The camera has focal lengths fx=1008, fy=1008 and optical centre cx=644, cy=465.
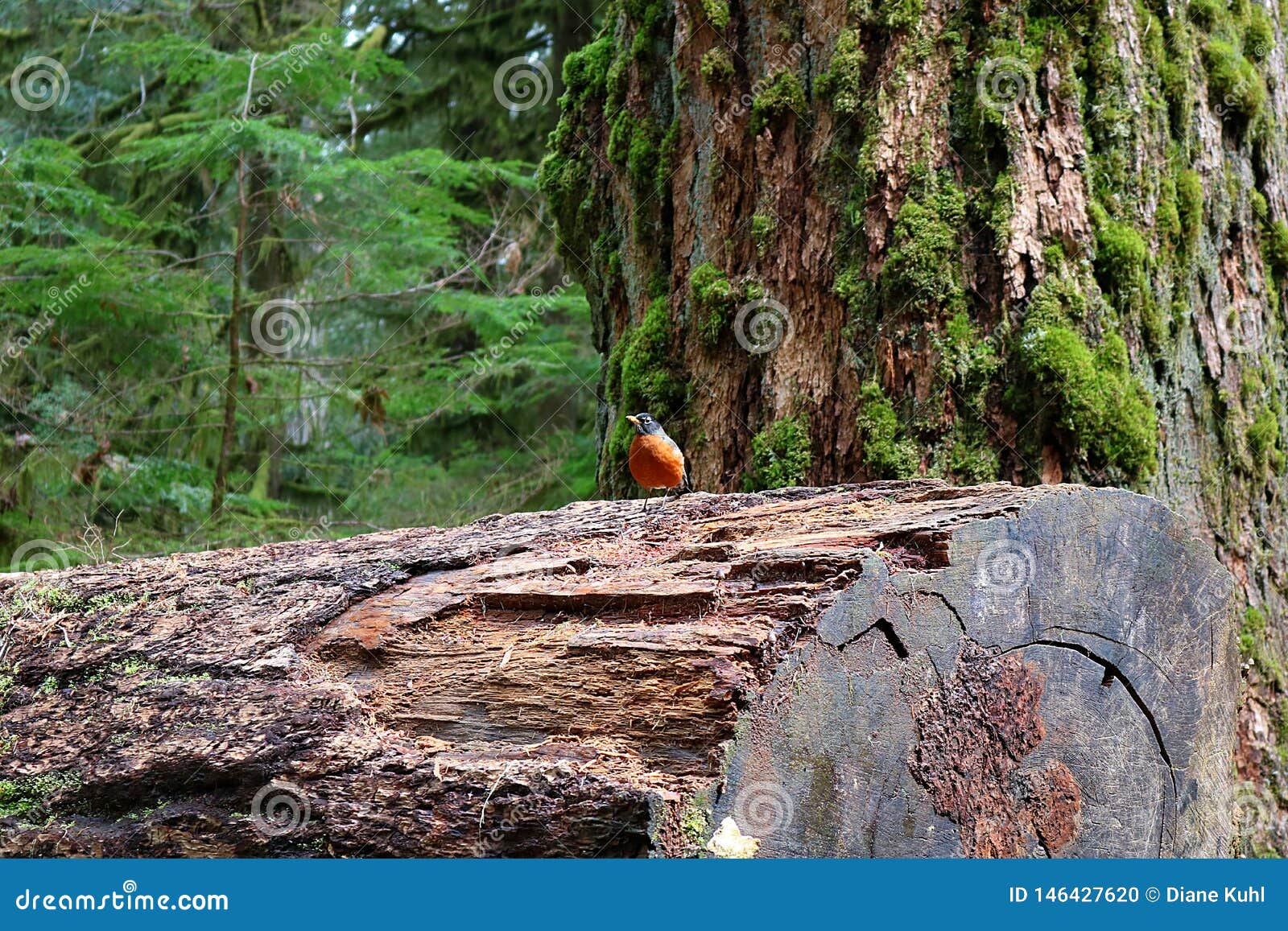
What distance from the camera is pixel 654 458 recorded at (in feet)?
11.4

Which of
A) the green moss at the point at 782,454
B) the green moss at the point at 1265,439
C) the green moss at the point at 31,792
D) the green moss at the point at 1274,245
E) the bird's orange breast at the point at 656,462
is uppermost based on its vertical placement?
the green moss at the point at 1274,245

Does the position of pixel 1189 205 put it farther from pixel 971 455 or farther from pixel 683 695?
pixel 683 695

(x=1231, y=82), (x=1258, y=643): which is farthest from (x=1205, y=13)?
(x=1258, y=643)

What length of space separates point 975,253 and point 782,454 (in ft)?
3.31

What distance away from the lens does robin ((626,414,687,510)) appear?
11.3ft

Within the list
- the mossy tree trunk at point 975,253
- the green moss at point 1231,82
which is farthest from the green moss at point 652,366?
the green moss at point 1231,82

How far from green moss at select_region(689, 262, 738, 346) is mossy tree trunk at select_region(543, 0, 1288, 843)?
13 mm

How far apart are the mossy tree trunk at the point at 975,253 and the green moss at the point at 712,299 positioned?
0.04 feet

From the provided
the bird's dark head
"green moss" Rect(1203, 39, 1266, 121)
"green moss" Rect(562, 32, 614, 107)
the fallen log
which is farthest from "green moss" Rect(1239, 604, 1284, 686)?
"green moss" Rect(562, 32, 614, 107)

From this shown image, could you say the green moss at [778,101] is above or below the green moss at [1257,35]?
below

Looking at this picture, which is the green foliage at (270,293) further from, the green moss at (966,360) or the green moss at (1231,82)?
the green moss at (1231,82)

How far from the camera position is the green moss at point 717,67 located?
13.2ft

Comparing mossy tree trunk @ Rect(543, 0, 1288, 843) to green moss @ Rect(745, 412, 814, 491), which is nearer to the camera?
mossy tree trunk @ Rect(543, 0, 1288, 843)

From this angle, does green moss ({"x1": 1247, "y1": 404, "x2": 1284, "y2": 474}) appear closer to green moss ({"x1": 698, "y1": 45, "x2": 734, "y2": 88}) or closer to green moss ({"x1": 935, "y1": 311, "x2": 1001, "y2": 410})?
green moss ({"x1": 935, "y1": 311, "x2": 1001, "y2": 410})
